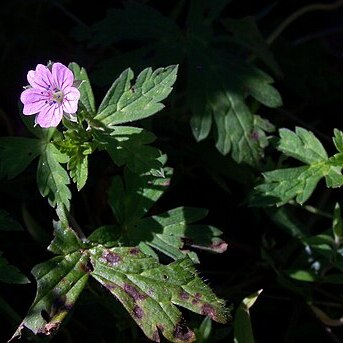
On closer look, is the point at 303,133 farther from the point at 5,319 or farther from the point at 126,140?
the point at 5,319

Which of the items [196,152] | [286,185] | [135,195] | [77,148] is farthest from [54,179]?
[196,152]

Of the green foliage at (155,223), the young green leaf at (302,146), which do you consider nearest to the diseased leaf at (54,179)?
the green foliage at (155,223)

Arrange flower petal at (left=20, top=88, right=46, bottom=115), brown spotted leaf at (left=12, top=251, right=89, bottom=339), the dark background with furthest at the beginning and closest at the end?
the dark background → flower petal at (left=20, top=88, right=46, bottom=115) → brown spotted leaf at (left=12, top=251, right=89, bottom=339)

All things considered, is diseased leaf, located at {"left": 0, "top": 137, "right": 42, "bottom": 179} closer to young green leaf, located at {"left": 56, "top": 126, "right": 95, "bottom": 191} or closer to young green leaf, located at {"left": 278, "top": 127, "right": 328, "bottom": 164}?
young green leaf, located at {"left": 56, "top": 126, "right": 95, "bottom": 191}

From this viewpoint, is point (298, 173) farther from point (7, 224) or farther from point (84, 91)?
point (7, 224)

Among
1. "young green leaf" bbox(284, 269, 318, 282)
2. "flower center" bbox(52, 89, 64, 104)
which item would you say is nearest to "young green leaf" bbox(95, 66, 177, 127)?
"flower center" bbox(52, 89, 64, 104)

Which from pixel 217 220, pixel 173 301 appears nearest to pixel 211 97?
pixel 217 220
